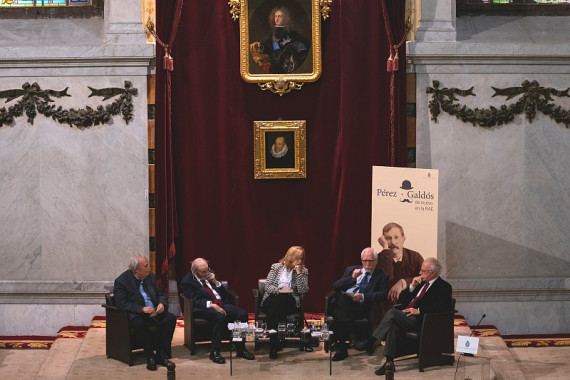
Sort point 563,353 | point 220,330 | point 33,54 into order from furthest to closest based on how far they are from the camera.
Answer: point 33,54
point 563,353
point 220,330

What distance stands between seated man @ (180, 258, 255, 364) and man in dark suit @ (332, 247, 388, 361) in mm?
858

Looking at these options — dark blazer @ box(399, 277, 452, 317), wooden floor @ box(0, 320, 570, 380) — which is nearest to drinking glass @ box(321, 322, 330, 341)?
wooden floor @ box(0, 320, 570, 380)

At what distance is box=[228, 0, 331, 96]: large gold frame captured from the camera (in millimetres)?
10750

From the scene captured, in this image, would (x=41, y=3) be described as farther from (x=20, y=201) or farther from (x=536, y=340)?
(x=536, y=340)

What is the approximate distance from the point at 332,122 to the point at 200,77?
1.52m

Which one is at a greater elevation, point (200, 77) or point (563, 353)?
point (200, 77)

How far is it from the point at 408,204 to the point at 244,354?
7.54ft

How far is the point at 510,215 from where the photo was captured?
429 inches

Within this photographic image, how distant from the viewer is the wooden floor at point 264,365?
8734mm

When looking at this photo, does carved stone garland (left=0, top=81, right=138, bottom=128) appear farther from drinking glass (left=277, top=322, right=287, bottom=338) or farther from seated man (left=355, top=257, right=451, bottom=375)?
seated man (left=355, top=257, right=451, bottom=375)

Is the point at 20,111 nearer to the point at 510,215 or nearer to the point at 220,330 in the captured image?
the point at 220,330

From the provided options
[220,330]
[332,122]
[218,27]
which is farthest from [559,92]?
[220,330]

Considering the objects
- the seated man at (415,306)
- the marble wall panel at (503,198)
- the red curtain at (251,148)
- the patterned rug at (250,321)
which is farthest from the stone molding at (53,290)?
the marble wall panel at (503,198)

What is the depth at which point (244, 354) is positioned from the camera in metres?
9.22
